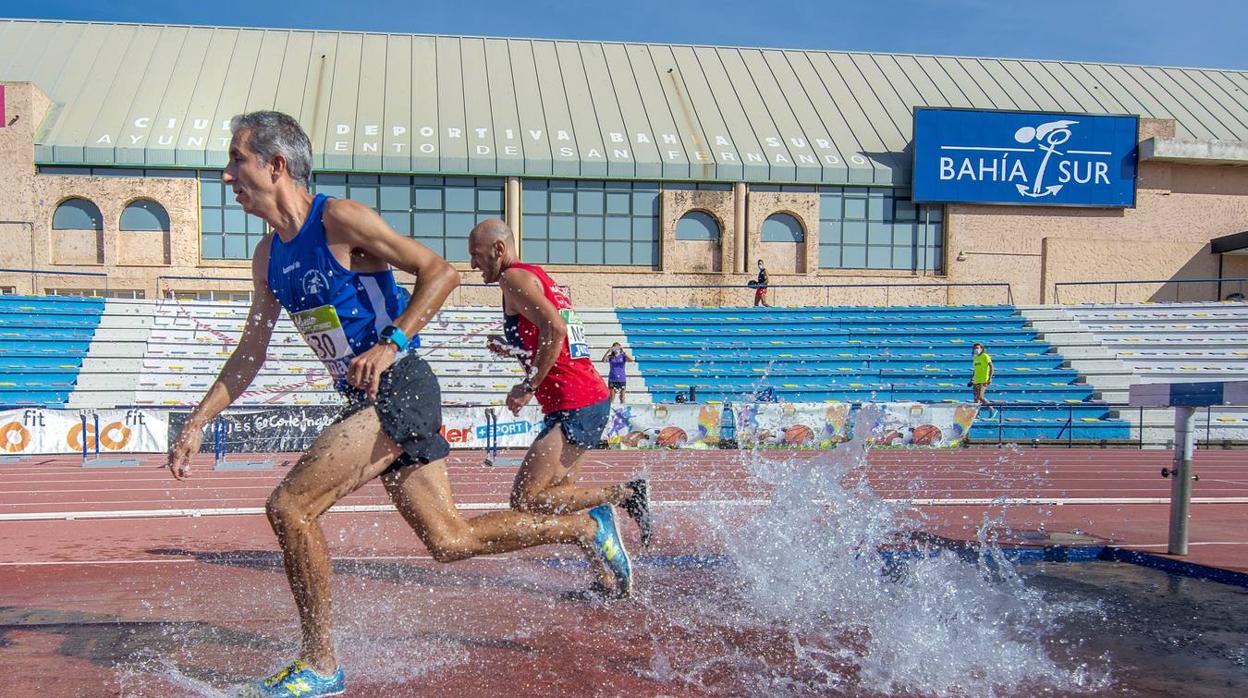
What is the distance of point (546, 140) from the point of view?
25688mm

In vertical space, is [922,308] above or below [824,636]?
above

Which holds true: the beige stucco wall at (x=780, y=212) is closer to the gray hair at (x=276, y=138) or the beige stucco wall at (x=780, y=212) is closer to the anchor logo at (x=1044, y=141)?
the anchor logo at (x=1044, y=141)

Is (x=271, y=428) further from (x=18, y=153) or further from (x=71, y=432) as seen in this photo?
(x=18, y=153)

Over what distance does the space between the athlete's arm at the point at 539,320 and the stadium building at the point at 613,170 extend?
20.0 metres

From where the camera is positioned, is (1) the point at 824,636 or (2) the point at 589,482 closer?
(1) the point at 824,636

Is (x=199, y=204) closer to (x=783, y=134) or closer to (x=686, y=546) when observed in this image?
(x=783, y=134)

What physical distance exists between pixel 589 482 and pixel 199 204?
1829 centimetres

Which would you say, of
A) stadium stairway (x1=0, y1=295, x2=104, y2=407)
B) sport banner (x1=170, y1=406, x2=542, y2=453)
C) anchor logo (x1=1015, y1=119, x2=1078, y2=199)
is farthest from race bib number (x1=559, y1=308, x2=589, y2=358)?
anchor logo (x1=1015, y1=119, x2=1078, y2=199)

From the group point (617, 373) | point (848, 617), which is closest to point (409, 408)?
point (848, 617)

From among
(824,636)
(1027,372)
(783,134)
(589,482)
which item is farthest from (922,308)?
(824,636)

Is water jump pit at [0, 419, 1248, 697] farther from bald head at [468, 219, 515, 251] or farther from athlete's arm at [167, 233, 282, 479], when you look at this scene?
bald head at [468, 219, 515, 251]

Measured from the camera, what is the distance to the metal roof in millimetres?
24625

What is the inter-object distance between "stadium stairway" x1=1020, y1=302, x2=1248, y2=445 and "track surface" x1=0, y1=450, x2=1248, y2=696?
6666 millimetres

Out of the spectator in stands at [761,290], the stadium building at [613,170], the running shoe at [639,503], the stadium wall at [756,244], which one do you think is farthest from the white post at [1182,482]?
the stadium building at [613,170]
